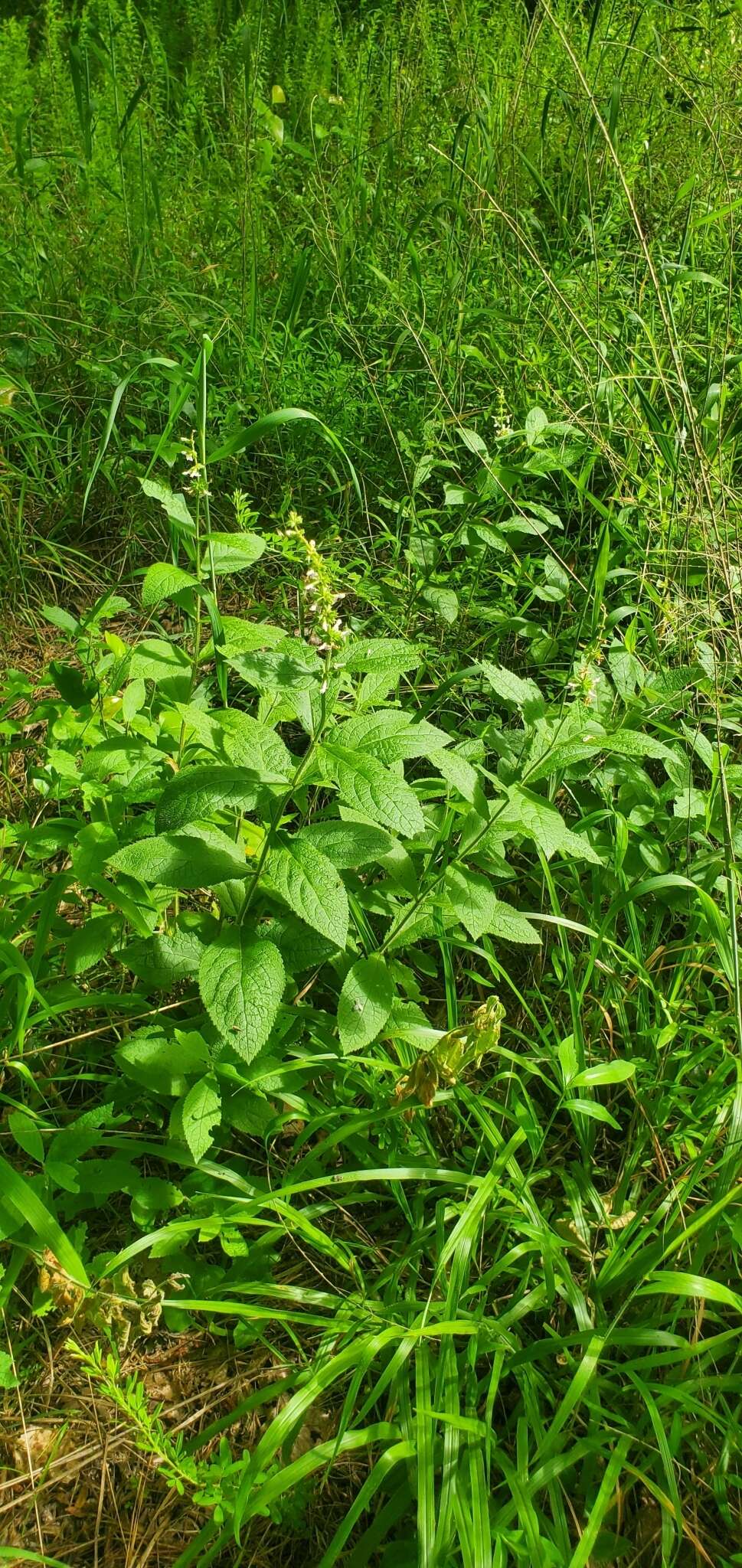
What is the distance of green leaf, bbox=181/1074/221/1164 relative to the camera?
1.29m

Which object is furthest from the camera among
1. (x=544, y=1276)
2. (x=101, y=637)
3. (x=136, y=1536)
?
(x=101, y=637)

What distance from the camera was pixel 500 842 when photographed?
5.28ft

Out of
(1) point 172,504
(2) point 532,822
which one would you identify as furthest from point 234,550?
(2) point 532,822

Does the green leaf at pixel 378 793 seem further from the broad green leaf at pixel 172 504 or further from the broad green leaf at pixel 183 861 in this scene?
the broad green leaf at pixel 172 504

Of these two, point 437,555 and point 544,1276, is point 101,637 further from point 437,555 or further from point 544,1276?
point 544,1276

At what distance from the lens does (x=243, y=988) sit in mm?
1290

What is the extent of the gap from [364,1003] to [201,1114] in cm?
26

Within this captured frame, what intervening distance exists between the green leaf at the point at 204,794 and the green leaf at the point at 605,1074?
1.82 feet

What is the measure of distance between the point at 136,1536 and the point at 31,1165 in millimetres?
497

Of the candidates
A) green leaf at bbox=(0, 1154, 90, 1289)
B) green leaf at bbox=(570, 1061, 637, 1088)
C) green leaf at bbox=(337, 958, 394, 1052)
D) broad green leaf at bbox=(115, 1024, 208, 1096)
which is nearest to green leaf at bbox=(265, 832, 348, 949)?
green leaf at bbox=(337, 958, 394, 1052)

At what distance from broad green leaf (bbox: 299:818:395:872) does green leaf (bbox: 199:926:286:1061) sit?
14cm

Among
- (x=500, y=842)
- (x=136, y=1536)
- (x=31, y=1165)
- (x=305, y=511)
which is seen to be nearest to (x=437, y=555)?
(x=305, y=511)

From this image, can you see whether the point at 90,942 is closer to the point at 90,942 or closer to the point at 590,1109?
the point at 90,942

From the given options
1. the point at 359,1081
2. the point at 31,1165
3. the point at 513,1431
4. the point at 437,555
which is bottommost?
the point at 513,1431
